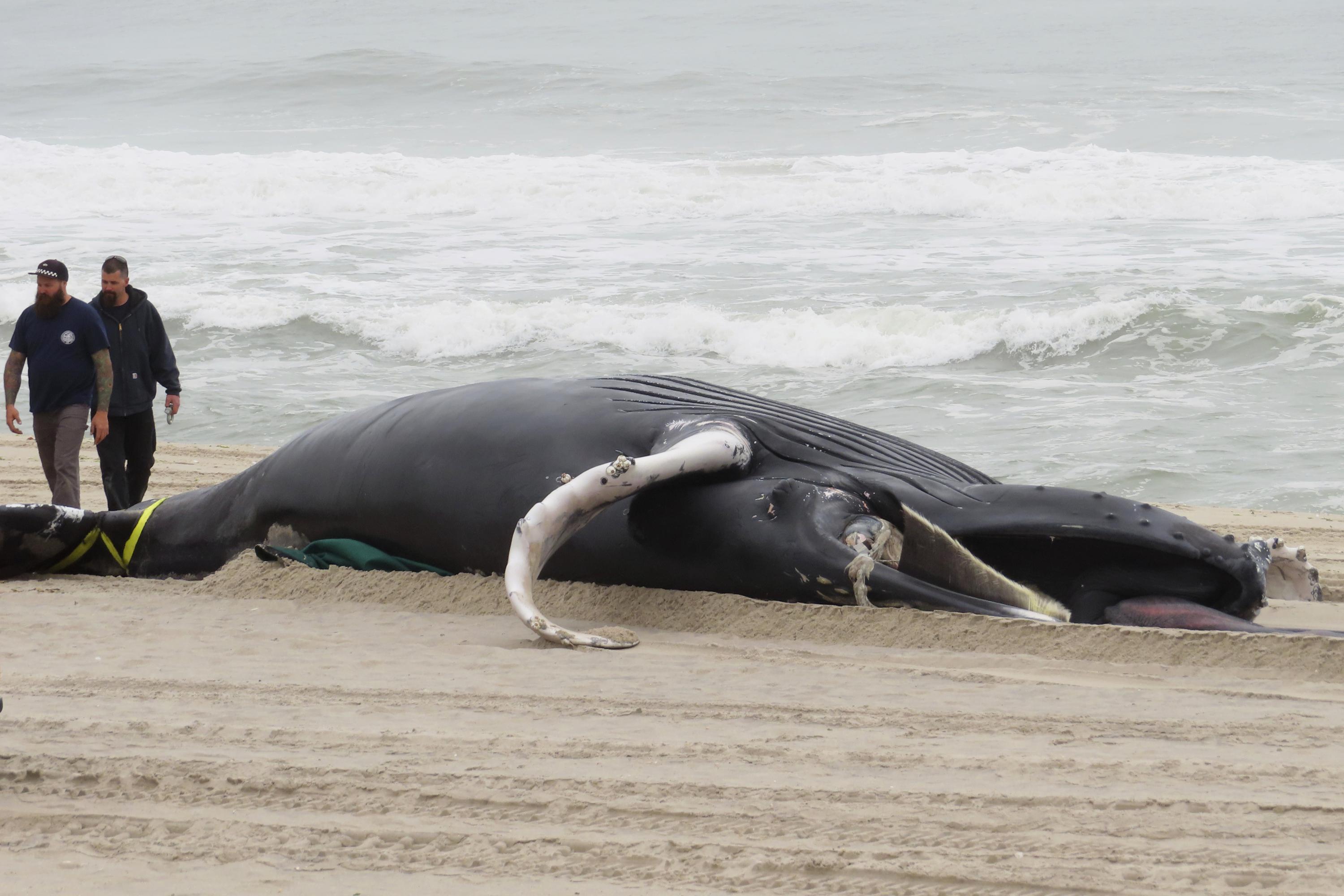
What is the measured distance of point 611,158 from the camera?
30734mm

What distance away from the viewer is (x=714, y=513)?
5.51 m

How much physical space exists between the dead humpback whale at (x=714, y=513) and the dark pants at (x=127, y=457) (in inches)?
90.3

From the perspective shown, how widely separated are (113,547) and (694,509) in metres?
3.29

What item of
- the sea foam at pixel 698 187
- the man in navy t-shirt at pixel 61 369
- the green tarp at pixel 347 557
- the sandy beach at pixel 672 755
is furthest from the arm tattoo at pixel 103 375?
the sea foam at pixel 698 187

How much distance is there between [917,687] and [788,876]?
158 centimetres

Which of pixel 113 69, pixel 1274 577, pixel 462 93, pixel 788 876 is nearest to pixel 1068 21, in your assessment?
pixel 462 93

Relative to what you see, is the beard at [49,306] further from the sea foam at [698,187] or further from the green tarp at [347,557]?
the sea foam at [698,187]

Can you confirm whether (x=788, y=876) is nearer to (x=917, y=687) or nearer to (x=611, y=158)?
(x=917, y=687)

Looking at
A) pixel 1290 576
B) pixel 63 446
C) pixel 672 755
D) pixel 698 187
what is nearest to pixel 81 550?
pixel 63 446

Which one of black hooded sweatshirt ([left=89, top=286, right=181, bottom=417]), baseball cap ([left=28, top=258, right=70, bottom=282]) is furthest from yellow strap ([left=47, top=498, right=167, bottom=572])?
baseball cap ([left=28, top=258, right=70, bottom=282])

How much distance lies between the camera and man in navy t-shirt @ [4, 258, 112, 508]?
7.97m

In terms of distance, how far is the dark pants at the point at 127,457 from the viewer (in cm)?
857

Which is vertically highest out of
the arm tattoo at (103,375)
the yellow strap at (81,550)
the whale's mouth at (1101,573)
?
the arm tattoo at (103,375)

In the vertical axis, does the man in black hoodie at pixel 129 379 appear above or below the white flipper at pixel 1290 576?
above
